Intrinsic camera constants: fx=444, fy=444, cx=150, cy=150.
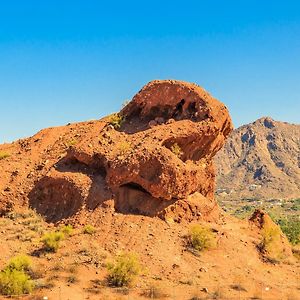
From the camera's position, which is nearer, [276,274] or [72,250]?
[72,250]

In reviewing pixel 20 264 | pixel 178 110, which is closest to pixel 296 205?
pixel 178 110

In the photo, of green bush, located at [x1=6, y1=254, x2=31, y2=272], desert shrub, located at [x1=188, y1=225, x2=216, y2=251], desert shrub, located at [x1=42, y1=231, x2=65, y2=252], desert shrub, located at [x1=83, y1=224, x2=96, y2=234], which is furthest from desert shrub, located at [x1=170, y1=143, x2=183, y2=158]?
green bush, located at [x1=6, y1=254, x2=31, y2=272]

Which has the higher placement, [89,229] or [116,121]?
[116,121]

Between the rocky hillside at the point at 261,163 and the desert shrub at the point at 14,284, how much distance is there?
353 feet

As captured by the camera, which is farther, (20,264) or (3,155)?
(3,155)

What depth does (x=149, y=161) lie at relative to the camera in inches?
790

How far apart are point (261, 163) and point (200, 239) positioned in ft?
409

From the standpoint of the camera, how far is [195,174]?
2164 centimetres

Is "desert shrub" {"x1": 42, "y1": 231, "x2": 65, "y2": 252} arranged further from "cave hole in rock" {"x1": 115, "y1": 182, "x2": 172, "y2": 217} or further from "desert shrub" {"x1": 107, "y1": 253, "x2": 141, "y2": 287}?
"cave hole in rock" {"x1": 115, "y1": 182, "x2": 172, "y2": 217}

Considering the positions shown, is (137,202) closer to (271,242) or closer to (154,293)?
(154,293)

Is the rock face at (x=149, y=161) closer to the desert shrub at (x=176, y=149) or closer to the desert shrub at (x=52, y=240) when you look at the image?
the desert shrub at (x=176, y=149)

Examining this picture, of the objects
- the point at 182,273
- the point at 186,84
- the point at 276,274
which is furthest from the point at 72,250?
the point at 186,84

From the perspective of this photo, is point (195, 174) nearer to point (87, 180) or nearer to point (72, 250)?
point (87, 180)

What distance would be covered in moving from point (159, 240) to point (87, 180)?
4599mm
